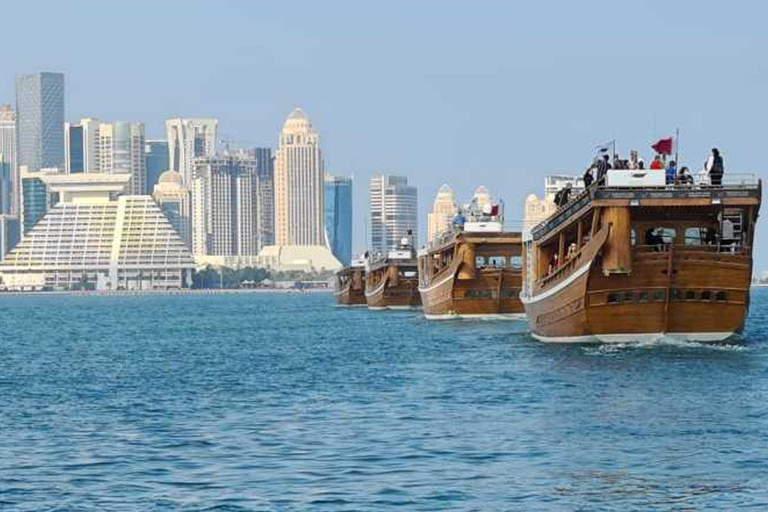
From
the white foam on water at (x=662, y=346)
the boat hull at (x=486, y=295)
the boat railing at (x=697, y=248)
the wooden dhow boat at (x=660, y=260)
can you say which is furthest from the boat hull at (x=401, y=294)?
the boat railing at (x=697, y=248)

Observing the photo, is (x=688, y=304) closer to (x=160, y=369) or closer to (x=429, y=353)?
(x=429, y=353)

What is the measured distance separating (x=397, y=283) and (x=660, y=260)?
308ft

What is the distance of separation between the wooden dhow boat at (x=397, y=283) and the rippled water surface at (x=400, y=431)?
81.8 m

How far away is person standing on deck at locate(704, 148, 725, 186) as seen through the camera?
6388 centimetres

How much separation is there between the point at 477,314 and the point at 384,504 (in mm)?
74583

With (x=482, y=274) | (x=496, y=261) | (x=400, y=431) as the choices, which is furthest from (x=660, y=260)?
(x=496, y=261)

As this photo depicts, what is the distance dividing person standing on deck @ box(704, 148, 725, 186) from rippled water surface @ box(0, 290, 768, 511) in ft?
18.0

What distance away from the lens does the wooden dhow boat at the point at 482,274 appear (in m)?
104

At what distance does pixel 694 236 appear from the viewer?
6575cm

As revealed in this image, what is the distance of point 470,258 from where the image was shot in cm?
10388

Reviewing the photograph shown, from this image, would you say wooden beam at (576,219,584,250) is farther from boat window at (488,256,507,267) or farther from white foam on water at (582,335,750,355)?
boat window at (488,256,507,267)

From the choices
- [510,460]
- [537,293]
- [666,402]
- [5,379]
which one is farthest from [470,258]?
[510,460]

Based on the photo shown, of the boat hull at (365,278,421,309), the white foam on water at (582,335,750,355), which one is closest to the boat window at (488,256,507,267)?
the white foam on water at (582,335,750,355)

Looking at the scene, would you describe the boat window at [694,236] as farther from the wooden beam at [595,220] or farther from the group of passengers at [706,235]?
the wooden beam at [595,220]
